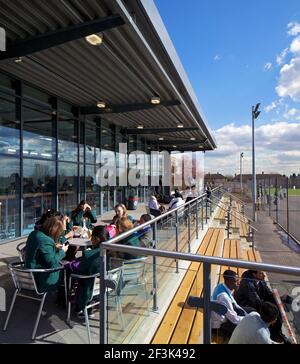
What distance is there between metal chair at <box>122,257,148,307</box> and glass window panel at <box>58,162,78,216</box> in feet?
22.6

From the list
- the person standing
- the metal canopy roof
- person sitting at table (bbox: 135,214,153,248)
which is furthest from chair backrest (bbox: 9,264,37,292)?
the metal canopy roof

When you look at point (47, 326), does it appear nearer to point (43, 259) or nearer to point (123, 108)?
point (43, 259)

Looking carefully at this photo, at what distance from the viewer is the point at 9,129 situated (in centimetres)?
740

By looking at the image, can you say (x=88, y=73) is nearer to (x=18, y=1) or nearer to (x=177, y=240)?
(x=18, y=1)

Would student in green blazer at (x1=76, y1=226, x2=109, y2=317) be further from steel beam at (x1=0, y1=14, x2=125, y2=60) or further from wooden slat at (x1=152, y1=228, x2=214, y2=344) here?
steel beam at (x1=0, y1=14, x2=125, y2=60)

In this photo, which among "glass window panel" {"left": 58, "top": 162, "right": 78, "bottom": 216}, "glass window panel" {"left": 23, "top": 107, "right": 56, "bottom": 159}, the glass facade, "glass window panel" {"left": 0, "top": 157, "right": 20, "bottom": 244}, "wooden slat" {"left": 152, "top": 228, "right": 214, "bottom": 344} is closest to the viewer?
"wooden slat" {"left": 152, "top": 228, "right": 214, "bottom": 344}

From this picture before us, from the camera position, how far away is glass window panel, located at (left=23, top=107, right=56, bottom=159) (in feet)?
26.3

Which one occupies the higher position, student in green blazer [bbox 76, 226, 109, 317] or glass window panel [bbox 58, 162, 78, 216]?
glass window panel [bbox 58, 162, 78, 216]

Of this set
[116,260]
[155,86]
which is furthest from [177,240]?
[155,86]

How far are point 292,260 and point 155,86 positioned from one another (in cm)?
893

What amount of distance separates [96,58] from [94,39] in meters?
1.10

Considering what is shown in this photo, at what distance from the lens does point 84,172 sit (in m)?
10.9

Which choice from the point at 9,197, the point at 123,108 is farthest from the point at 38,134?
the point at 123,108

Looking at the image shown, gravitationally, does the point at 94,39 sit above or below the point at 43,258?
above
